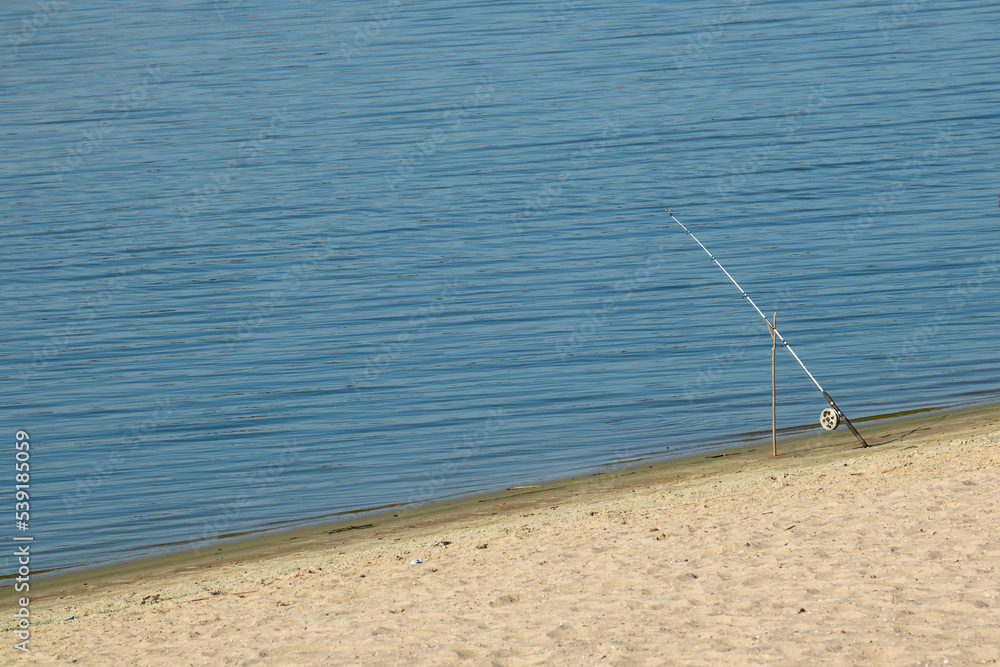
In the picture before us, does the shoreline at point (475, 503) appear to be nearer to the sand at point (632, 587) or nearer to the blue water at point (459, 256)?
the sand at point (632, 587)

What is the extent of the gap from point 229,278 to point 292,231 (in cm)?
237

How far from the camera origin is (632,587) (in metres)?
7.64

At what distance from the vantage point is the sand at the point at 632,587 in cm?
662

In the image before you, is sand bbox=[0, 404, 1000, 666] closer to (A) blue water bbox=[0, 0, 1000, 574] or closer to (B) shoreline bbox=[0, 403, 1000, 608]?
(B) shoreline bbox=[0, 403, 1000, 608]

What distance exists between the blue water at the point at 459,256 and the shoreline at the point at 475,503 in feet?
0.88

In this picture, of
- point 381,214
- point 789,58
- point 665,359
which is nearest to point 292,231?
point 381,214

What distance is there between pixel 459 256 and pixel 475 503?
832 centimetres

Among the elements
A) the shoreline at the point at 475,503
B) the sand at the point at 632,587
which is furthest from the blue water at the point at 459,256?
the sand at the point at 632,587

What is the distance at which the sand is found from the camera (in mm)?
6621

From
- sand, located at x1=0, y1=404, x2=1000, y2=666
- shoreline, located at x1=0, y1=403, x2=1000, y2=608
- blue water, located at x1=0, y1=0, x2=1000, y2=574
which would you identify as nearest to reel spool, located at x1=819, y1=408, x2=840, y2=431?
sand, located at x1=0, y1=404, x2=1000, y2=666

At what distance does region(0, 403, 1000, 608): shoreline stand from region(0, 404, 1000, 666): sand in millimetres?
116

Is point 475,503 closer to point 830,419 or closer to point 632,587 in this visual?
point 830,419

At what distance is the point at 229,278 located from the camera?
18.4 meters

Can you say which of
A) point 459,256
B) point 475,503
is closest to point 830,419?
point 475,503
